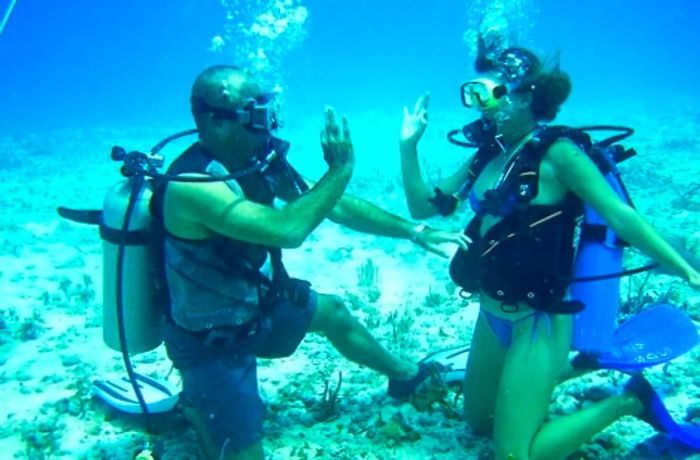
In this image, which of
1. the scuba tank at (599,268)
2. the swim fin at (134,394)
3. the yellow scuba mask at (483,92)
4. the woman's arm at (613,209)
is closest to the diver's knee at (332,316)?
the swim fin at (134,394)

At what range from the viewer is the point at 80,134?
107 ft

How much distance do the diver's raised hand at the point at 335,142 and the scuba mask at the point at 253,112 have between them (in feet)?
1.32

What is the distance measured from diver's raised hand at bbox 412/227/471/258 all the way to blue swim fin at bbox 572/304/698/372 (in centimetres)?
Answer: 129

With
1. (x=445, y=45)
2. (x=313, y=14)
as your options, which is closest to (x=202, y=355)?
(x=445, y=45)

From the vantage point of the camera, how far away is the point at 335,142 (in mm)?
3402

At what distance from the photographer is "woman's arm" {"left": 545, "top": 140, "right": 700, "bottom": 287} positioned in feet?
10.4

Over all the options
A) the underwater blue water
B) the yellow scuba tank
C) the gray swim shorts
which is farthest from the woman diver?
the underwater blue water

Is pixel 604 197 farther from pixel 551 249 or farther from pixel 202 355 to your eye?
pixel 202 355

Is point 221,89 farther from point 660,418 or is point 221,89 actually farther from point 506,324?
point 660,418

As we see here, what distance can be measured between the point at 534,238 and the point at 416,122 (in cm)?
156

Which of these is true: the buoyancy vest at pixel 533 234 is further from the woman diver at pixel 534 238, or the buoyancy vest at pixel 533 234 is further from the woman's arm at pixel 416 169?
the woman's arm at pixel 416 169

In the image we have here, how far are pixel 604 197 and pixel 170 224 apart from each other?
285cm

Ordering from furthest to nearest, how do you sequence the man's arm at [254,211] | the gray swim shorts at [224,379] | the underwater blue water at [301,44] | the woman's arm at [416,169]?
the underwater blue water at [301,44] → the woman's arm at [416,169] → the gray swim shorts at [224,379] → the man's arm at [254,211]

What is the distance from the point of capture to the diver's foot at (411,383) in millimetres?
4945
